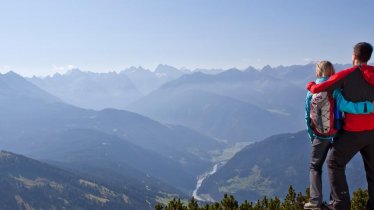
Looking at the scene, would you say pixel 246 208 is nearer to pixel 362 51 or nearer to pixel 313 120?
pixel 313 120

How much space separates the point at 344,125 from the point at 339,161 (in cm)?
106

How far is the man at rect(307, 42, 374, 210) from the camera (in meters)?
11.0

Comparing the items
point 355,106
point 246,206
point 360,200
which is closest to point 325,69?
point 355,106

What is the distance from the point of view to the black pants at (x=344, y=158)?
11117 millimetres

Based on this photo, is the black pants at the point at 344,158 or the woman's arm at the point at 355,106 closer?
the woman's arm at the point at 355,106

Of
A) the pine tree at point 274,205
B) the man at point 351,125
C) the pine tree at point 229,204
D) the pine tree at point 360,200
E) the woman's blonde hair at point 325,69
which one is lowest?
the pine tree at point 229,204

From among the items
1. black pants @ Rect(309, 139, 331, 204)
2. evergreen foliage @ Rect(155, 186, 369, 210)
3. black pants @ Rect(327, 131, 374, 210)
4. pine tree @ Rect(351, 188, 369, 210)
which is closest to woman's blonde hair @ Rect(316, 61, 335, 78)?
black pants @ Rect(327, 131, 374, 210)

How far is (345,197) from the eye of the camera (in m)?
11.4

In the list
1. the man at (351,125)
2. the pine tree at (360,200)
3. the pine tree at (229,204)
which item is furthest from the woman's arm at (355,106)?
the pine tree at (229,204)

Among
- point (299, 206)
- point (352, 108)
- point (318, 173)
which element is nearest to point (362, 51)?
point (352, 108)

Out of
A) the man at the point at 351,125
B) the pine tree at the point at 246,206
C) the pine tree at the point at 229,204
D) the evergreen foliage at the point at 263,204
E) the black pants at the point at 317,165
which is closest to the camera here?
the man at the point at 351,125

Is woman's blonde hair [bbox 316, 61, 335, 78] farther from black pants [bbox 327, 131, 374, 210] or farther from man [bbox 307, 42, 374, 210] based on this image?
black pants [bbox 327, 131, 374, 210]

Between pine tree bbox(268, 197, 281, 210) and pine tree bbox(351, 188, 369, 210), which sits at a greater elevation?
pine tree bbox(351, 188, 369, 210)

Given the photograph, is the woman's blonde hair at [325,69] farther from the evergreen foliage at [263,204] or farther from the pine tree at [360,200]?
the evergreen foliage at [263,204]
